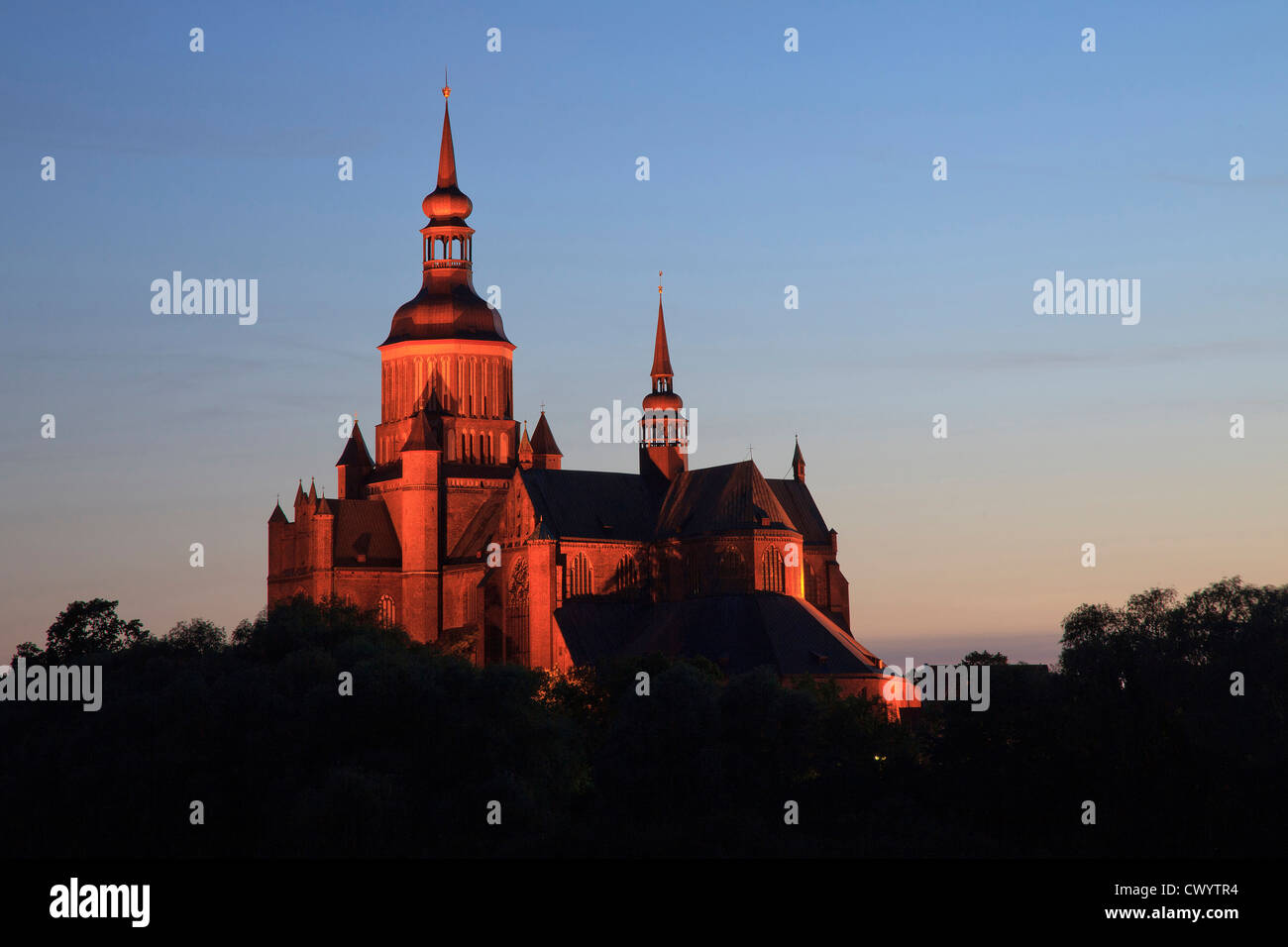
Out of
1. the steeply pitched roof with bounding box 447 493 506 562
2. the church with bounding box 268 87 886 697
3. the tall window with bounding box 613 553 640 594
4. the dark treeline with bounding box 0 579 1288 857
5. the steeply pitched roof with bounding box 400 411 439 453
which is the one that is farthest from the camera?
the steeply pitched roof with bounding box 400 411 439 453

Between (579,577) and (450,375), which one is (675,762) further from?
(450,375)

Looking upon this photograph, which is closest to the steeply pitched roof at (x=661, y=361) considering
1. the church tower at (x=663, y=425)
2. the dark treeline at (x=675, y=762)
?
the church tower at (x=663, y=425)

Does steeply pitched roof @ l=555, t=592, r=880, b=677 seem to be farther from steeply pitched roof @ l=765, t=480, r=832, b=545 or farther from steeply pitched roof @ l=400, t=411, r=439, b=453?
steeply pitched roof @ l=400, t=411, r=439, b=453

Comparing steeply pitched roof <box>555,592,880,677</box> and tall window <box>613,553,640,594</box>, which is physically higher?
tall window <box>613,553,640,594</box>

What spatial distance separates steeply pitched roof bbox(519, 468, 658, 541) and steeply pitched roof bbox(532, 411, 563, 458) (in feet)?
38.9

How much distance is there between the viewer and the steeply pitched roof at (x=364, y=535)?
451 ft

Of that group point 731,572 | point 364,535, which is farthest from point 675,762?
point 364,535

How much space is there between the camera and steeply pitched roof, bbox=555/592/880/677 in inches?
4614

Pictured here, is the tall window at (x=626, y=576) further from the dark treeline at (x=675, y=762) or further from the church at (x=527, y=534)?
the dark treeline at (x=675, y=762)

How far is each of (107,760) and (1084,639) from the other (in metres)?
34.0

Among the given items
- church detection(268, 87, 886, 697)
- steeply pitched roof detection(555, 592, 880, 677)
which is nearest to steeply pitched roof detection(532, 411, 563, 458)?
church detection(268, 87, 886, 697)

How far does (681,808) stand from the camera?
7425 cm
